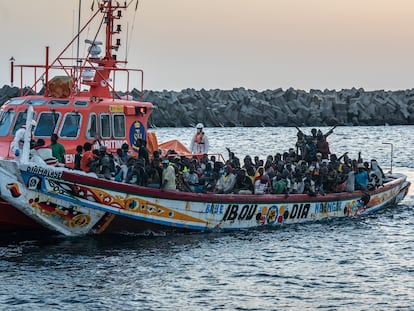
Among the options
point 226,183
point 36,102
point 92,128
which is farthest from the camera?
point 226,183

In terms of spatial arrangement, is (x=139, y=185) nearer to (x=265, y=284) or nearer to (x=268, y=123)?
(x=265, y=284)

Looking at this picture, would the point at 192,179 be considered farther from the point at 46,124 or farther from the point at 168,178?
the point at 46,124

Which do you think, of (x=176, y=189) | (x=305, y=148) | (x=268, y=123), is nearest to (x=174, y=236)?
(x=176, y=189)

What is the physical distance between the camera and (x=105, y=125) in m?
21.5

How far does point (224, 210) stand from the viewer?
21391 mm

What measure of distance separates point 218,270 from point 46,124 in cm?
546

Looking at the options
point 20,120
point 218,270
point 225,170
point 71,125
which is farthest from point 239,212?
point 20,120

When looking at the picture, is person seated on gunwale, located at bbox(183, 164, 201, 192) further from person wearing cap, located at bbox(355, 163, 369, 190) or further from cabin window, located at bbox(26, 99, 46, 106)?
person wearing cap, located at bbox(355, 163, 369, 190)

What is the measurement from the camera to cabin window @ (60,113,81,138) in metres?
20.8

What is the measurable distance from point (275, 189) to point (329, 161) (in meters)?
3.92

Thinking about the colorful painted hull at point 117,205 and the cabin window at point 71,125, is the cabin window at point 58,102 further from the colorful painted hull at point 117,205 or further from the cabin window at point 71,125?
the colorful painted hull at point 117,205

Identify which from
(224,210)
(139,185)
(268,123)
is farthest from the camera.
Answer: (268,123)

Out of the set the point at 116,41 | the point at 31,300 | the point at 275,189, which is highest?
the point at 116,41

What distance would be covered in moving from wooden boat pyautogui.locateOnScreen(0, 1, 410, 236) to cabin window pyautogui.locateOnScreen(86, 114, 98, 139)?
0.02 m
